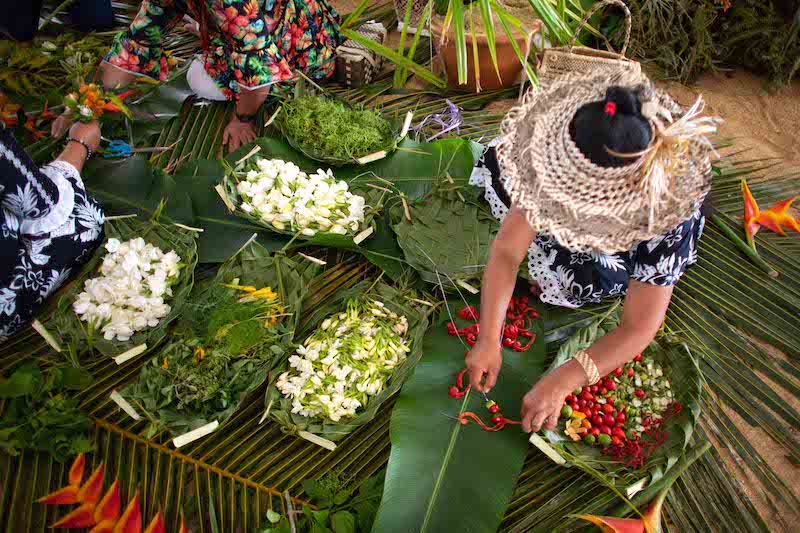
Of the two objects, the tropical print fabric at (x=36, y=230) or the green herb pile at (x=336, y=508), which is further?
the tropical print fabric at (x=36, y=230)

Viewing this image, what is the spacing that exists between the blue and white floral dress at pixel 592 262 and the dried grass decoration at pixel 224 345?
0.77 meters

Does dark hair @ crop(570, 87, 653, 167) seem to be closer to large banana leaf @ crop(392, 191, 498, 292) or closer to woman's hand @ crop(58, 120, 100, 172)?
large banana leaf @ crop(392, 191, 498, 292)

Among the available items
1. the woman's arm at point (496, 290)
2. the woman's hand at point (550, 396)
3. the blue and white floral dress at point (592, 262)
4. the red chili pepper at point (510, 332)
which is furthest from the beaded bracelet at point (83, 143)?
the woman's hand at point (550, 396)

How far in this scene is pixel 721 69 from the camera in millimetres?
3340

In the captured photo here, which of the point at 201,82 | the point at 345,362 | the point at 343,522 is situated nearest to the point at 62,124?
the point at 201,82

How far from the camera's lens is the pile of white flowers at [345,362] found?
5.16 feet

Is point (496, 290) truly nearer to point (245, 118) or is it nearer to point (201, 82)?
point (245, 118)

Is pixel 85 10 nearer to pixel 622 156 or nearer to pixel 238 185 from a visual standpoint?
pixel 238 185

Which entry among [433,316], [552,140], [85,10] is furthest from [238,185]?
[85,10]

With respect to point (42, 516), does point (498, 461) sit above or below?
above

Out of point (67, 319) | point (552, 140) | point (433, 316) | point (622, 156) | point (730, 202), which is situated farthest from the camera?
point (730, 202)

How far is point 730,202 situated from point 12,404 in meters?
2.83

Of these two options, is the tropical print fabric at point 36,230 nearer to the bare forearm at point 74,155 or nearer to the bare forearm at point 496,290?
the bare forearm at point 74,155

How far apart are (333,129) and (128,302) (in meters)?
1.08
